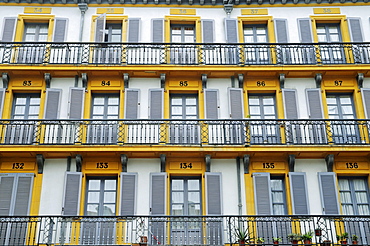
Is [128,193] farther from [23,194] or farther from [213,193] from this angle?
[23,194]

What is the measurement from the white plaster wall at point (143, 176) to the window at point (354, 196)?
22.9 ft

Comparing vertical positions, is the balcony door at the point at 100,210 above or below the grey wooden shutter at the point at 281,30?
below

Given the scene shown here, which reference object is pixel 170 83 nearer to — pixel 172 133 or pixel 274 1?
pixel 172 133

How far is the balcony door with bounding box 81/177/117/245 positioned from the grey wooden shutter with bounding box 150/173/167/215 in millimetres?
1498

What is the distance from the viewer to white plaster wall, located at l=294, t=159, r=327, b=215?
754 inches

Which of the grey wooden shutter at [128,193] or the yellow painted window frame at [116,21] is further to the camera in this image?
the yellow painted window frame at [116,21]

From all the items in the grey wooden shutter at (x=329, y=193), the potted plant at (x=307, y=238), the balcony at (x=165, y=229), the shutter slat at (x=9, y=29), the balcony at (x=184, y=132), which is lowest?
the potted plant at (x=307, y=238)

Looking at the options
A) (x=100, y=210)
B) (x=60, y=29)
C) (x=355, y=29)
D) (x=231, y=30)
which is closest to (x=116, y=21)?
(x=60, y=29)

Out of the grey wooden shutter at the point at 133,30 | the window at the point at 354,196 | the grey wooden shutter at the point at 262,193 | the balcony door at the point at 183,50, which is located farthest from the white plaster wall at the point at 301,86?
the grey wooden shutter at the point at 133,30

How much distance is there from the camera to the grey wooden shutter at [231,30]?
22312 mm

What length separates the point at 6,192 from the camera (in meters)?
19.1

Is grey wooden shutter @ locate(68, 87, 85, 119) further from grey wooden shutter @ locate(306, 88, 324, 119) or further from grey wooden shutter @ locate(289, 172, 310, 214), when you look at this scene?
grey wooden shutter @ locate(306, 88, 324, 119)

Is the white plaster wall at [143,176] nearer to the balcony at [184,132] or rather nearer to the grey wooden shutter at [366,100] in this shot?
the balcony at [184,132]

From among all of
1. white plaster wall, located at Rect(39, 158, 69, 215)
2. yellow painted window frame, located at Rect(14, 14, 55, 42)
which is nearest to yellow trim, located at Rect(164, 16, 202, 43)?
yellow painted window frame, located at Rect(14, 14, 55, 42)
